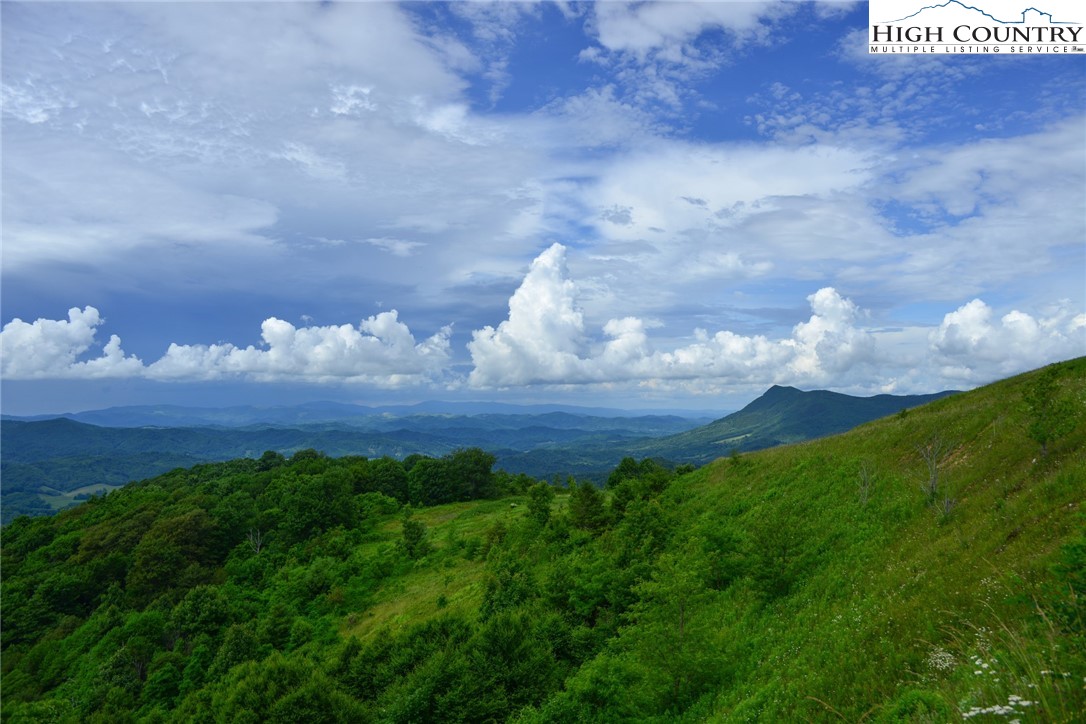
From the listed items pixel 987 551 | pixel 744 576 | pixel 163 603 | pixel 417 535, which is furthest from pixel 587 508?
pixel 163 603

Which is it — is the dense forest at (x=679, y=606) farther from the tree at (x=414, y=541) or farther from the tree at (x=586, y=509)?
the tree at (x=414, y=541)

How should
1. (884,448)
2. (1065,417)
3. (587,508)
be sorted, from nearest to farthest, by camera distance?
(1065,417) → (884,448) → (587,508)

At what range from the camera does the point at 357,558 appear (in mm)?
71562

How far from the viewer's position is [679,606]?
73.9ft

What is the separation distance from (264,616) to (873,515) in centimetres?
6879

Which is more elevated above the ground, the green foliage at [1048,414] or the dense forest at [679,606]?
the green foliage at [1048,414]

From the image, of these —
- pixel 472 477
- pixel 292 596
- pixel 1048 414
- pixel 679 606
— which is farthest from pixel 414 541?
pixel 1048 414

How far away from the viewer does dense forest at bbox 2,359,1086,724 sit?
1432 cm

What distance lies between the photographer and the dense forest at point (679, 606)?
564 inches

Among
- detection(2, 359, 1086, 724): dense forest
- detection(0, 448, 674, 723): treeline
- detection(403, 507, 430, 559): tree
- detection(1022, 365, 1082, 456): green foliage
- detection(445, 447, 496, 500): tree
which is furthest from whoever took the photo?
detection(445, 447, 496, 500): tree

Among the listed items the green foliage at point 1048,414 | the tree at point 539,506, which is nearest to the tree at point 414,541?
the tree at point 539,506

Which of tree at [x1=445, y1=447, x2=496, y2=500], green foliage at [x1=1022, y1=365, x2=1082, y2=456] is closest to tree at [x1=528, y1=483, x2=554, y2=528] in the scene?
green foliage at [x1=1022, y1=365, x2=1082, y2=456]

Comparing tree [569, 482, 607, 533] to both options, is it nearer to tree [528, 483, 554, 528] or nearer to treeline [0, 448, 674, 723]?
treeline [0, 448, 674, 723]

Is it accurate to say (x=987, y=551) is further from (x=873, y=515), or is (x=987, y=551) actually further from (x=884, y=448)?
(x=884, y=448)
